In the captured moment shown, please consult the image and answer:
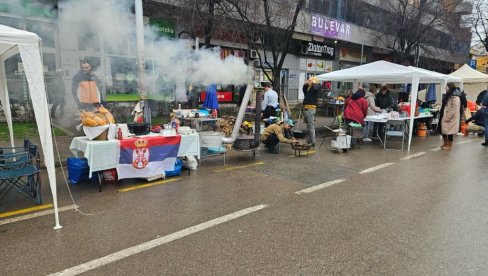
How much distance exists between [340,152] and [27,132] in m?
8.78

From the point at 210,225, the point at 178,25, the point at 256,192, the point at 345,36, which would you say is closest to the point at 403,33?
the point at 345,36

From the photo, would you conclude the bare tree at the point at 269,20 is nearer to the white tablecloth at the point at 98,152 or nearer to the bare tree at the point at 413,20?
the white tablecloth at the point at 98,152

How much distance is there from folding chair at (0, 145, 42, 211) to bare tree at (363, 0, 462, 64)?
21529 mm

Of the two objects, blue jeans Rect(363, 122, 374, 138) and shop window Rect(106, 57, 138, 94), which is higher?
shop window Rect(106, 57, 138, 94)

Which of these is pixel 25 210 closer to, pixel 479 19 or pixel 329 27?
pixel 329 27

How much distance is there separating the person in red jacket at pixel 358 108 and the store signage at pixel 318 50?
44.2ft

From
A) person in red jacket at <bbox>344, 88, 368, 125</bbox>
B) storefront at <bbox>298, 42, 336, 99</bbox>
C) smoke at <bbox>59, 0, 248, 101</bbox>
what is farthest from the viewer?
storefront at <bbox>298, 42, 336, 99</bbox>

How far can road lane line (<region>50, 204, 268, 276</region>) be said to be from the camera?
9.87 ft

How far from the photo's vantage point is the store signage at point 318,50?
899 inches

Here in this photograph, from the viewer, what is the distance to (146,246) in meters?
3.43

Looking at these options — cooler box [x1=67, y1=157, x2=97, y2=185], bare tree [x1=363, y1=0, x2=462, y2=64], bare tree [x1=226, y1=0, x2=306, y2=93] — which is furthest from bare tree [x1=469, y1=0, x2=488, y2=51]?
cooler box [x1=67, y1=157, x2=97, y2=185]

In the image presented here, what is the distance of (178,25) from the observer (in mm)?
12594

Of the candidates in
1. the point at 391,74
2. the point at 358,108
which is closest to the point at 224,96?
the point at 358,108

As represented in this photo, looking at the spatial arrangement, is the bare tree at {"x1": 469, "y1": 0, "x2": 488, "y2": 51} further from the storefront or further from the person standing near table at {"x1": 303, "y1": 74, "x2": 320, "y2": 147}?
the person standing near table at {"x1": 303, "y1": 74, "x2": 320, "y2": 147}
